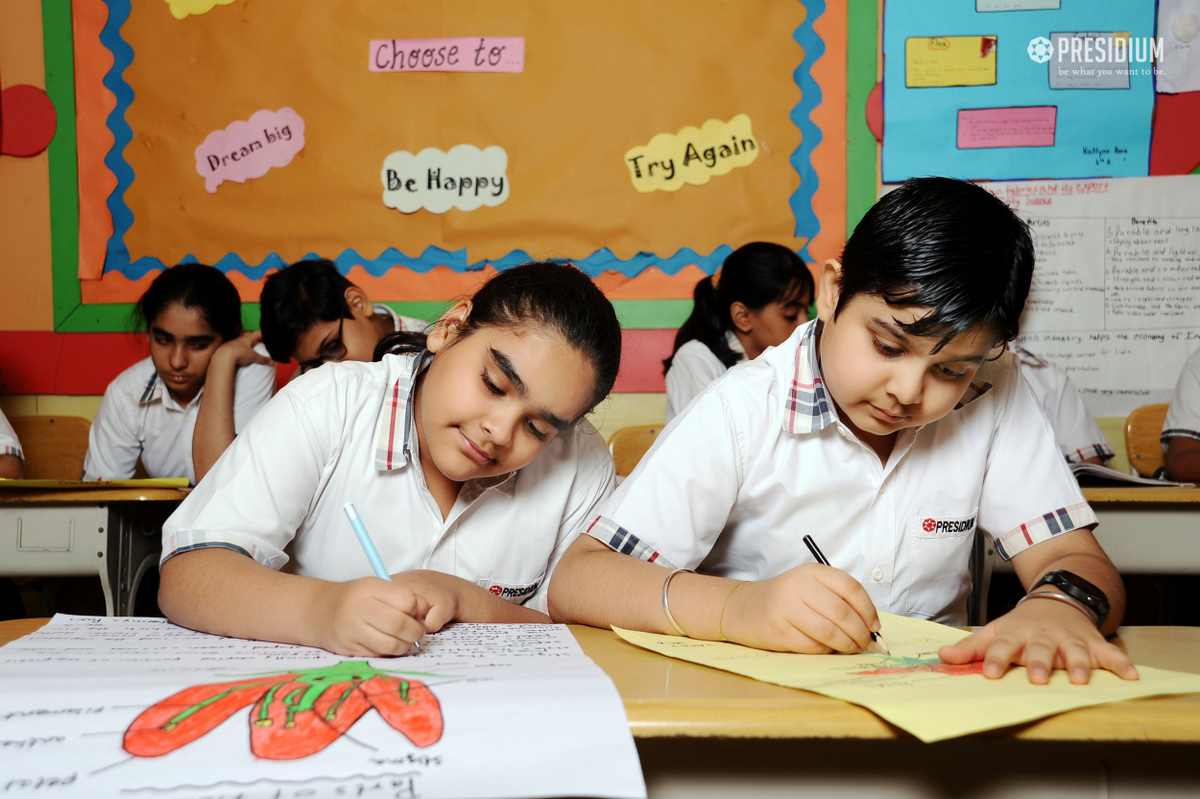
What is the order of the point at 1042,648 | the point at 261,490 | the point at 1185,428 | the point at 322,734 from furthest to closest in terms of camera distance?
the point at 1185,428 < the point at 261,490 < the point at 1042,648 < the point at 322,734

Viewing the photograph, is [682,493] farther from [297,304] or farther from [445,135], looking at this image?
[445,135]

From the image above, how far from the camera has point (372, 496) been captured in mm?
999

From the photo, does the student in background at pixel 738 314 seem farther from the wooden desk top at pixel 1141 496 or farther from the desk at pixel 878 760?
the desk at pixel 878 760

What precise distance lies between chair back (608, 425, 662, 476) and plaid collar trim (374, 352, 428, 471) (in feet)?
4.46

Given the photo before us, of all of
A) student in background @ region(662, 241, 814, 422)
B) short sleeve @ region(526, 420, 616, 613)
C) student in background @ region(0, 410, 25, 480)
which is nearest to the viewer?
short sleeve @ region(526, 420, 616, 613)

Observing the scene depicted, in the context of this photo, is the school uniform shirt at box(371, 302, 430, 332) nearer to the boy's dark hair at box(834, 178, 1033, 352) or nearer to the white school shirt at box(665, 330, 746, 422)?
the white school shirt at box(665, 330, 746, 422)

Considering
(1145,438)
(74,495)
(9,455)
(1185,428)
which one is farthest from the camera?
(1145,438)

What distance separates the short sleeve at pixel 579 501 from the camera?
1.08 meters

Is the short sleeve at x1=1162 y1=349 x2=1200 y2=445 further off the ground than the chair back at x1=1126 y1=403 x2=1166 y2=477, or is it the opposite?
the short sleeve at x1=1162 y1=349 x2=1200 y2=445

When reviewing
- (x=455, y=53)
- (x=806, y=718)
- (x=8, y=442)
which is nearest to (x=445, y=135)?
(x=455, y=53)

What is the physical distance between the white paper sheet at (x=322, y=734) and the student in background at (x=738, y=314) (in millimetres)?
1895

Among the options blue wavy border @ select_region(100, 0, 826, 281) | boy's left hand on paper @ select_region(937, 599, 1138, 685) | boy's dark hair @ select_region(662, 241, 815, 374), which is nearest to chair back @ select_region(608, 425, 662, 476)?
boy's dark hair @ select_region(662, 241, 815, 374)

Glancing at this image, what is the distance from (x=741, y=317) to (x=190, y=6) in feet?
6.72

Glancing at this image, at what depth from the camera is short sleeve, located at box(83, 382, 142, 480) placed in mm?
2477
